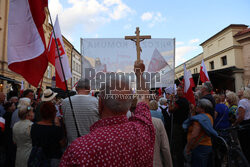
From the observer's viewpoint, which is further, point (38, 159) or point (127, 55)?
point (127, 55)

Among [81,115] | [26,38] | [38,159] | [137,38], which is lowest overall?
[38,159]

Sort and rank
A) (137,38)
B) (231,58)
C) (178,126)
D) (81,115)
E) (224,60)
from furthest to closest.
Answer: (224,60)
(231,58)
(137,38)
(178,126)
(81,115)

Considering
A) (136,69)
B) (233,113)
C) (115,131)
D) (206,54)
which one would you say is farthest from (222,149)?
(206,54)

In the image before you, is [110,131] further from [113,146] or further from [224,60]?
[224,60]

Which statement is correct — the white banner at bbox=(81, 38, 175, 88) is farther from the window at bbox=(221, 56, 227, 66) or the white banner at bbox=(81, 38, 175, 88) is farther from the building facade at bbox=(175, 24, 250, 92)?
the window at bbox=(221, 56, 227, 66)

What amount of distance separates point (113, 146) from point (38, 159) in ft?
6.00

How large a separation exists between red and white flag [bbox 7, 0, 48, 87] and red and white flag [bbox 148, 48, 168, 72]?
11.3 ft

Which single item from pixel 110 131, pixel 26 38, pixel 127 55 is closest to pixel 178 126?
pixel 127 55

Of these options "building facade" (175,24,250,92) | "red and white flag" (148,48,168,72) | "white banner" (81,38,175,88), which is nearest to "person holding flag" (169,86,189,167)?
"white banner" (81,38,175,88)

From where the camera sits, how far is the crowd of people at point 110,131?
3.43 ft

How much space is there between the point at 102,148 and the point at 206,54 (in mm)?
31486

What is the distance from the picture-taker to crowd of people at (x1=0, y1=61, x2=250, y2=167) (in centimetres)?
105

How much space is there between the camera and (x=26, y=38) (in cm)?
188

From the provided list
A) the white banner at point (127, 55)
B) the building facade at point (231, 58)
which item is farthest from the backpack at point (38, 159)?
the building facade at point (231, 58)
